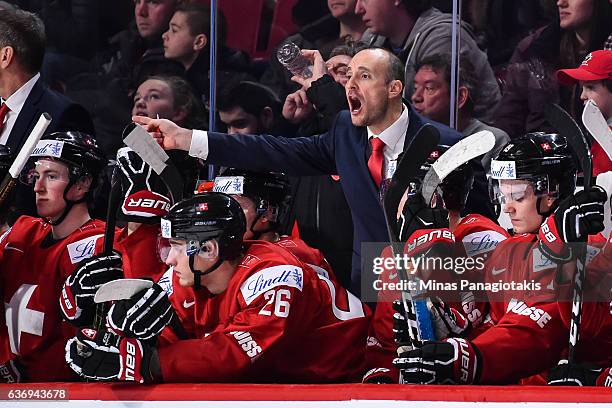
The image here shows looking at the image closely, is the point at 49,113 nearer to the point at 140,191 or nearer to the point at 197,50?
the point at 197,50

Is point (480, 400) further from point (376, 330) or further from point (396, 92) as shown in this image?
point (396, 92)

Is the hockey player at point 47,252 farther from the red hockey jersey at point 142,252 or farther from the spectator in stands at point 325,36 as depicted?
the spectator in stands at point 325,36

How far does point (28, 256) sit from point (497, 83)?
1593 millimetres

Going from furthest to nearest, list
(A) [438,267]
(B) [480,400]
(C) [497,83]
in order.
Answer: (C) [497,83]
(A) [438,267]
(B) [480,400]

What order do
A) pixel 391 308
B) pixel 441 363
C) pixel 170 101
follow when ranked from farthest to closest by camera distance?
pixel 170 101 → pixel 391 308 → pixel 441 363

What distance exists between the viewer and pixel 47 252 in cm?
364

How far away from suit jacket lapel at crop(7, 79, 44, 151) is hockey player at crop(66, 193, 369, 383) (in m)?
1.17

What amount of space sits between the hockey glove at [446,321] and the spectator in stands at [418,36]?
1.09 metres

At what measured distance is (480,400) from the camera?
2758 mm

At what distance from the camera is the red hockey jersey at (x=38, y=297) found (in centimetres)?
354

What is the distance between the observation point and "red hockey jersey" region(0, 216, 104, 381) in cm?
354

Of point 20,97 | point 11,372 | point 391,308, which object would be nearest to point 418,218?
point 391,308

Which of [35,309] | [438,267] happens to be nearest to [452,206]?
[438,267]

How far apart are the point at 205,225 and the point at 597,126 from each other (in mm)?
987
